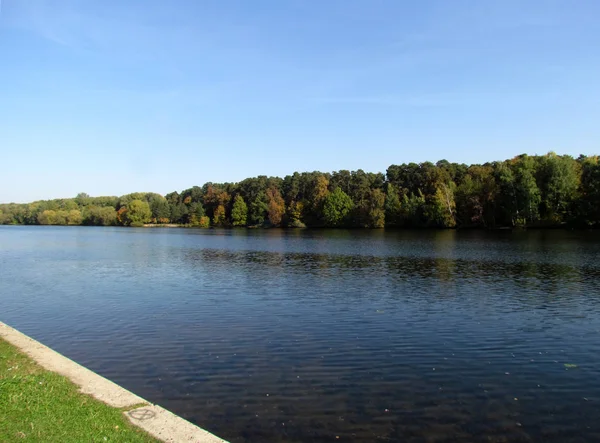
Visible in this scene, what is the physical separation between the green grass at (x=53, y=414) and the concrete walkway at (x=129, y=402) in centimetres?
19

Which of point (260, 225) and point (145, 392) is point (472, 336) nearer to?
point (145, 392)

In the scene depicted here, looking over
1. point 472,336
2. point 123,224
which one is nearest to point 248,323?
point 472,336

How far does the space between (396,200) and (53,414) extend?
387ft

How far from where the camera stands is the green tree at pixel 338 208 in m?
133

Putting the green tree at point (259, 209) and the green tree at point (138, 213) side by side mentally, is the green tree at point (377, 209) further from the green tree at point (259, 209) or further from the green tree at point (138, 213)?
the green tree at point (138, 213)


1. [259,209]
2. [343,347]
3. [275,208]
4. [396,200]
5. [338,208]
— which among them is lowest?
[343,347]

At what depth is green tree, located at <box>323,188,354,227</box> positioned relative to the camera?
13338 cm

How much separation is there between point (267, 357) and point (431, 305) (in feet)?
34.1

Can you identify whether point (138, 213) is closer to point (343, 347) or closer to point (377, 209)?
point (377, 209)

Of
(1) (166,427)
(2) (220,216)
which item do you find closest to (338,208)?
(2) (220,216)

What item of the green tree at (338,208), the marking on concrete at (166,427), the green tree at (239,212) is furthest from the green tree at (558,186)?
the marking on concrete at (166,427)

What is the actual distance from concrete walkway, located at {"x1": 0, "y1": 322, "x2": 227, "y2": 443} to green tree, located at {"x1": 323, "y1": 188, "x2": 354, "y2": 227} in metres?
123

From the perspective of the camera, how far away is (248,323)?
1745 centimetres

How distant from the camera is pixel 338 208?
134 m
